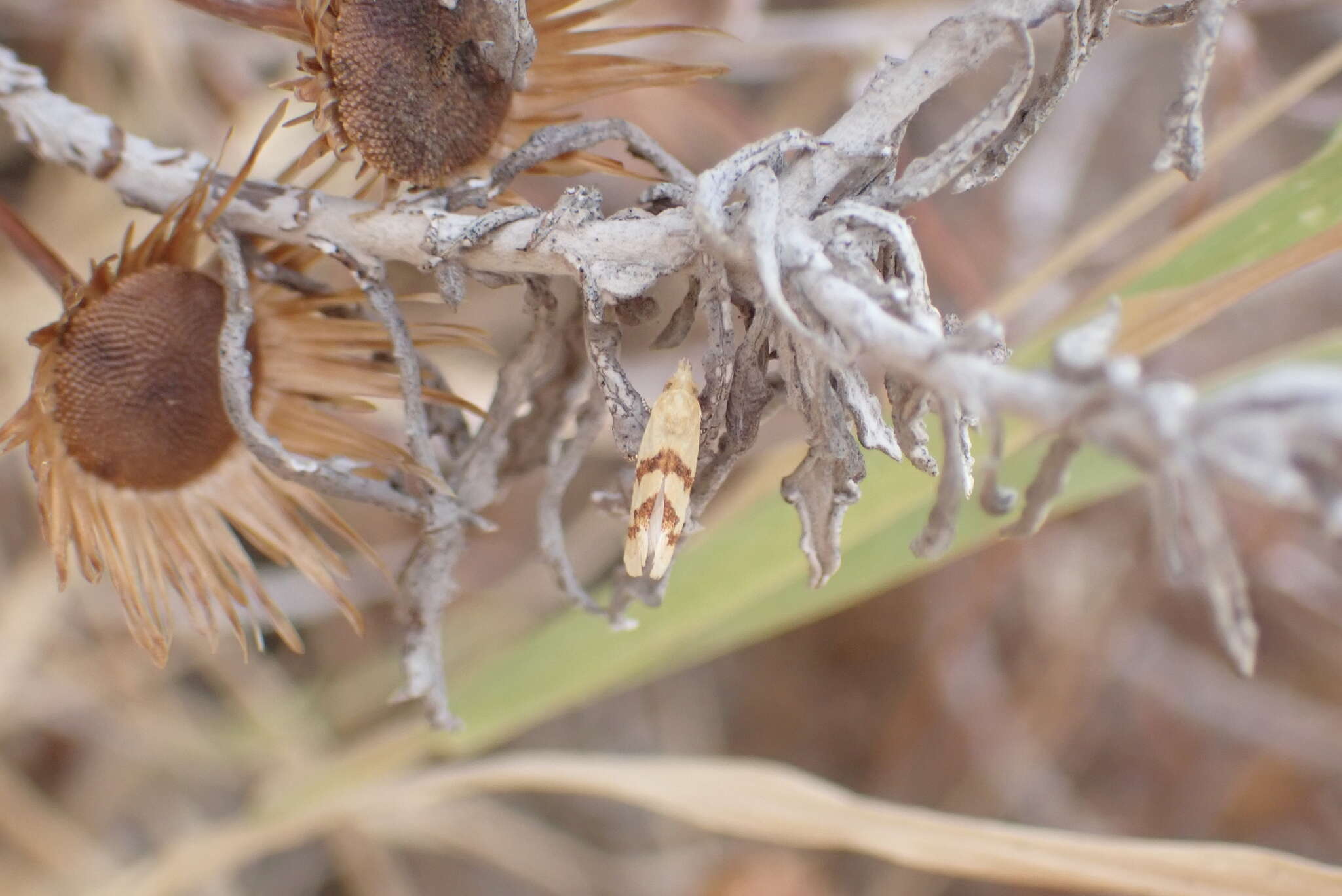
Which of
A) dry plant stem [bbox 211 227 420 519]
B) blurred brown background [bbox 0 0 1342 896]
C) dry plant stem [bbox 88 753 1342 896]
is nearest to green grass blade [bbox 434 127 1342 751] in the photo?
dry plant stem [bbox 88 753 1342 896]

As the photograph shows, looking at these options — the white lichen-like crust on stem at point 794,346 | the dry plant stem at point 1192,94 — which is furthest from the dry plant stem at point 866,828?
the dry plant stem at point 1192,94

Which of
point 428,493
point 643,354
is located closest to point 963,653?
point 643,354

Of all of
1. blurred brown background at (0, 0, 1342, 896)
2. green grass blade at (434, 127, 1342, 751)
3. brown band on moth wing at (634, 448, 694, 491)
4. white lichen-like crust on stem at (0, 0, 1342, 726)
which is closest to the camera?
white lichen-like crust on stem at (0, 0, 1342, 726)

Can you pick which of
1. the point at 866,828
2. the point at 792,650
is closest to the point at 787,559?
the point at 866,828

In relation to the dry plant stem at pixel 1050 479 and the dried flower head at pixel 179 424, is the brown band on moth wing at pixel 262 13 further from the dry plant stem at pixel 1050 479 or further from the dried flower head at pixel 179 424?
the dry plant stem at pixel 1050 479

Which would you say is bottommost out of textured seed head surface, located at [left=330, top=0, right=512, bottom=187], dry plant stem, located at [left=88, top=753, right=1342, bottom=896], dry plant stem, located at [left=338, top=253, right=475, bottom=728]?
dry plant stem, located at [left=88, top=753, right=1342, bottom=896]

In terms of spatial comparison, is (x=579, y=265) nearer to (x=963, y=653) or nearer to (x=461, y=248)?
(x=461, y=248)

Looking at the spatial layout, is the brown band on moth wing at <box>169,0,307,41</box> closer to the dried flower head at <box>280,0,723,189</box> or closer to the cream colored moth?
the dried flower head at <box>280,0,723,189</box>

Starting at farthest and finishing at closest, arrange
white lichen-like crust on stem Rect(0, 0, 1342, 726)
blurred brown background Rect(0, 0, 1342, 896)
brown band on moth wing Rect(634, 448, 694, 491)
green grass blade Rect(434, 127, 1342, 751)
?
blurred brown background Rect(0, 0, 1342, 896), green grass blade Rect(434, 127, 1342, 751), brown band on moth wing Rect(634, 448, 694, 491), white lichen-like crust on stem Rect(0, 0, 1342, 726)
